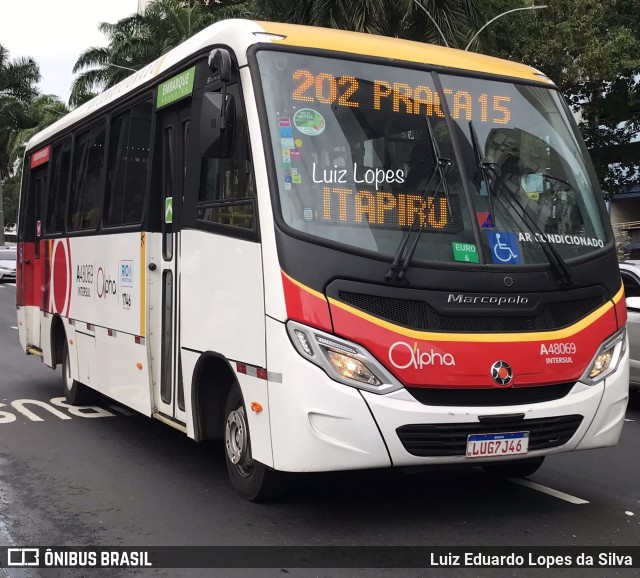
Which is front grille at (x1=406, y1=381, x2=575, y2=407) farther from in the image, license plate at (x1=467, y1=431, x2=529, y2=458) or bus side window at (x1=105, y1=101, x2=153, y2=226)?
bus side window at (x1=105, y1=101, x2=153, y2=226)

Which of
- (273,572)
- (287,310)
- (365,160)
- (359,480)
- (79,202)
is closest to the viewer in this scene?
(273,572)

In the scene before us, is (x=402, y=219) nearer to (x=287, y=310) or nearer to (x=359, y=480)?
(x=287, y=310)

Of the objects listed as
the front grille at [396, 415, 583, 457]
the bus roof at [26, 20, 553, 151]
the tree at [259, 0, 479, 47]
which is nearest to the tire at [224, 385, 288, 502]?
the front grille at [396, 415, 583, 457]

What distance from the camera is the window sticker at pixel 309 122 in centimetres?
580

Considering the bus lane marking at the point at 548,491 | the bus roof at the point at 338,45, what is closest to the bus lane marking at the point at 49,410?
the bus roof at the point at 338,45

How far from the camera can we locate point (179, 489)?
6688mm

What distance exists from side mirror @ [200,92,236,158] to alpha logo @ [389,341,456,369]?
161 centimetres

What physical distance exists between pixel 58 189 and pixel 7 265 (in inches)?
1216

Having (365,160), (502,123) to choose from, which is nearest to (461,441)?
(365,160)

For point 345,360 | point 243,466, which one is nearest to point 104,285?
point 243,466

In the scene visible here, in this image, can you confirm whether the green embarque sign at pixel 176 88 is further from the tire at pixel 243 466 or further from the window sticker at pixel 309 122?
the tire at pixel 243 466

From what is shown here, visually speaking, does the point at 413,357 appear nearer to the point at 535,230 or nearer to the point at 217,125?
the point at 535,230

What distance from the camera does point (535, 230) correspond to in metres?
5.97

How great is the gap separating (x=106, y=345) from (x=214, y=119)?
341 cm
